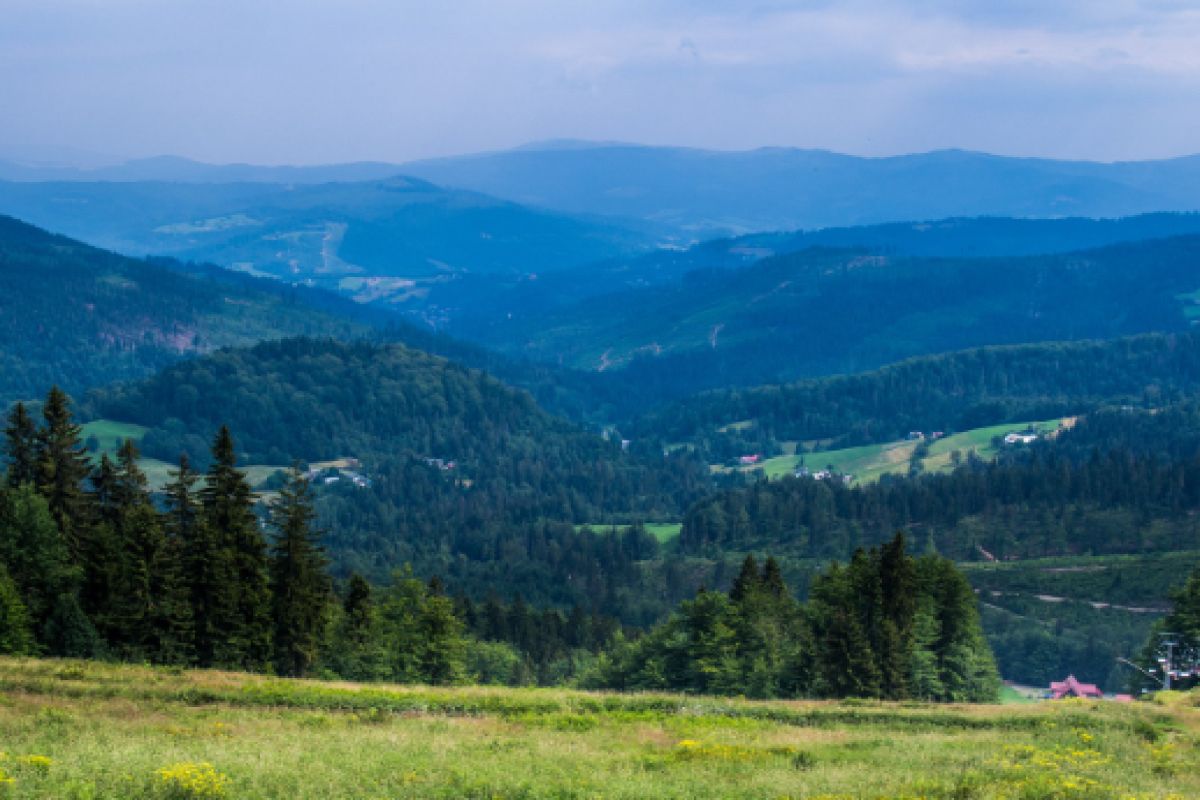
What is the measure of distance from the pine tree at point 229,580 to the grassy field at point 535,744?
7382 mm

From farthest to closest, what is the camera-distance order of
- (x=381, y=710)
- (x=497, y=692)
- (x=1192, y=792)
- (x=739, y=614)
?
(x=739, y=614) < (x=497, y=692) < (x=381, y=710) < (x=1192, y=792)

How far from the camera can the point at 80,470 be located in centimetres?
6303

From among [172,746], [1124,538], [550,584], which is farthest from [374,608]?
[1124,538]

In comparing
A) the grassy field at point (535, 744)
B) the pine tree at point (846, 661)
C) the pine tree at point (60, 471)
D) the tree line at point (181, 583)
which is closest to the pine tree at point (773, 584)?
the pine tree at point (846, 661)

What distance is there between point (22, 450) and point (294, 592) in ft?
58.4

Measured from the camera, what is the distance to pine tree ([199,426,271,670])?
190 ft

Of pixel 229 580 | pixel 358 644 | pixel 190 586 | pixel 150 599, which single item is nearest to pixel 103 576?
pixel 150 599

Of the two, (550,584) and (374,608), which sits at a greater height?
(374,608)

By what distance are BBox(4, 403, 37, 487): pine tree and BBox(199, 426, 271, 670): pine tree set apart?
422 inches

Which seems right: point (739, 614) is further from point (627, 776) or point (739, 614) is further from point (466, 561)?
point (466, 561)

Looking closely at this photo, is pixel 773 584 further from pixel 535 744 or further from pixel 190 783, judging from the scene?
pixel 190 783

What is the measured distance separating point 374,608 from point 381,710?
80.2ft

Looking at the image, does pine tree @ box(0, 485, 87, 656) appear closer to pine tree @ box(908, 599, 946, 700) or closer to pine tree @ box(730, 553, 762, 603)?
pine tree @ box(730, 553, 762, 603)

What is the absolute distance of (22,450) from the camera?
62.2m
